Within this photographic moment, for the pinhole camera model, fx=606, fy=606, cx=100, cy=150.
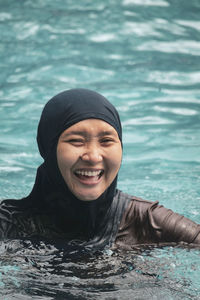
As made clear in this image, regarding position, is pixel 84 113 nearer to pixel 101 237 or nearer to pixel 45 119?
pixel 45 119

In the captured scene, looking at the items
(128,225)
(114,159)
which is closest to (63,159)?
(114,159)

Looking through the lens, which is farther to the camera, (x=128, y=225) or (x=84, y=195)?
(x=128, y=225)

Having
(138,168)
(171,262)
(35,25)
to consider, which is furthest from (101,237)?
(35,25)

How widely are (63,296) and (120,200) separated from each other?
0.69 m

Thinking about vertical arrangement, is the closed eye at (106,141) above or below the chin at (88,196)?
above

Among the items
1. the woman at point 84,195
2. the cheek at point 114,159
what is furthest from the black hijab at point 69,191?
the cheek at point 114,159

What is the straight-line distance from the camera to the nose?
10.1 feet

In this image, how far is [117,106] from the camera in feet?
27.2

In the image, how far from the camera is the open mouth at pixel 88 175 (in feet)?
10.3

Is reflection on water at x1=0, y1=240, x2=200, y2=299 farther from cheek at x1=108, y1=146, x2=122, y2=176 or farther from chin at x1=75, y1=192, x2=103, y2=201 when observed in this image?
cheek at x1=108, y1=146, x2=122, y2=176

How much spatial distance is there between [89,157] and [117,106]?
5.28m

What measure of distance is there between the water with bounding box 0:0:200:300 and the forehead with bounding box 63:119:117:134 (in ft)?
2.40

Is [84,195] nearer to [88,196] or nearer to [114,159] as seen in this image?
[88,196]

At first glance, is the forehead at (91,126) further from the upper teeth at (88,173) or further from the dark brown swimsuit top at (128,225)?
the dark brown swimsuit top at (128,225)
